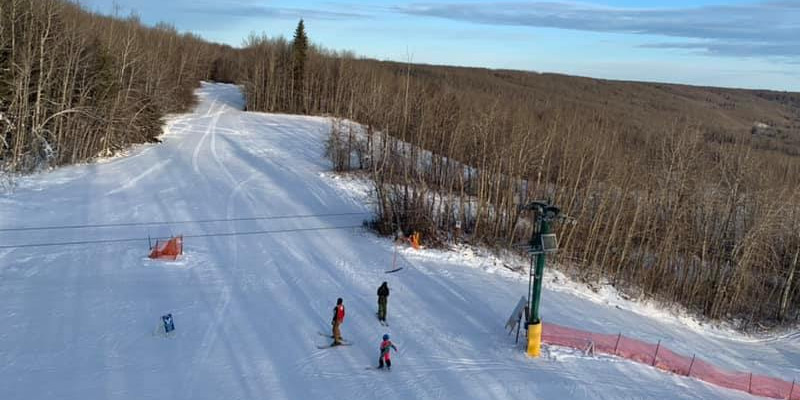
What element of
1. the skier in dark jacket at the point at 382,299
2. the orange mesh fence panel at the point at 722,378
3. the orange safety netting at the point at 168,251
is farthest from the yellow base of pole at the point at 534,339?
the orange safety netting at the point at 168,251

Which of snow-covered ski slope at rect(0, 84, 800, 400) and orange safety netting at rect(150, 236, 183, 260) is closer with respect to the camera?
snow-covered ski slope at rect(0, 84, 800, 400)

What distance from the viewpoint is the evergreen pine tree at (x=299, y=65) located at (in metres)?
69.5

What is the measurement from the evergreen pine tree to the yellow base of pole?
60.8m

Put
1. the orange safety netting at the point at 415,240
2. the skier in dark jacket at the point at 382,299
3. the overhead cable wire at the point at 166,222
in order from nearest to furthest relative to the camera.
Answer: the skier in dark jacket at the point at 382,299 < the overhead cable wire at the point at 166,222 < the orange safety netting at the point at 415,240

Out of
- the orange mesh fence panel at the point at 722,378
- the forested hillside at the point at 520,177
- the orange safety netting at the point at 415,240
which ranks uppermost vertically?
the forested hillside at the point at 520,177

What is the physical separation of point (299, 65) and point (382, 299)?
58875mm

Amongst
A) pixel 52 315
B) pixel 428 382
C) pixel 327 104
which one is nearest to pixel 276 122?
pixel 327 104

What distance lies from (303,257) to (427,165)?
15.9 m

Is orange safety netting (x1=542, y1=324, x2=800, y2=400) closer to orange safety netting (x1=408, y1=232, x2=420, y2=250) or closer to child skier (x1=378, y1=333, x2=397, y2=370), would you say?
child skier (x1=378, y1=333, x2=397, y2=370)

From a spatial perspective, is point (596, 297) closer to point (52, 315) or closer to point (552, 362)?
point (552, 362)

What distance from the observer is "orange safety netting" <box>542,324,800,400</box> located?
14.4m

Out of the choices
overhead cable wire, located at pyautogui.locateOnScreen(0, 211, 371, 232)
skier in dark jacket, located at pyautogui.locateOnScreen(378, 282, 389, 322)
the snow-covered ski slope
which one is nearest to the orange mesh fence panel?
the snow-covered ski slope

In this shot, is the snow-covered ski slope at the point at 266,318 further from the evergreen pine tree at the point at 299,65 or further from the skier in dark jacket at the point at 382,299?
the evergreen pine tree at the point at 299,65

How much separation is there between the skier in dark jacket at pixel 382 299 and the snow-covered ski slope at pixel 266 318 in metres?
0.35
